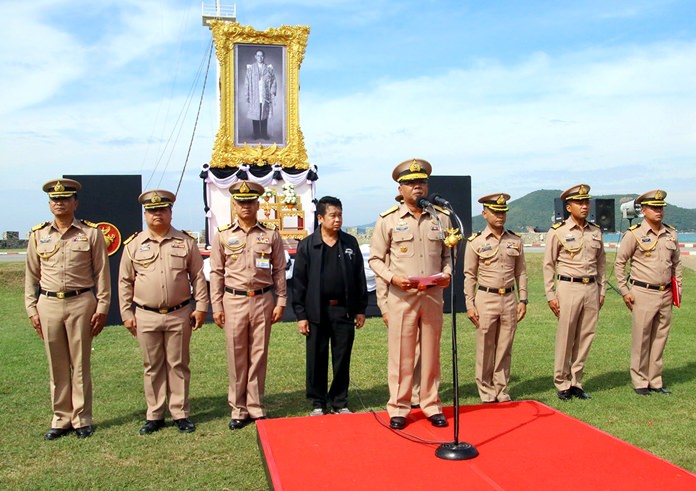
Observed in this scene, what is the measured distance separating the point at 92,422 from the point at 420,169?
130 inches

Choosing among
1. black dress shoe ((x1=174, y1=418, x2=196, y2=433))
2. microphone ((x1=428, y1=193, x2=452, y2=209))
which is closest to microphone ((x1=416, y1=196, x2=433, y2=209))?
microphone ((x1=428, y1=193, x2=452, y2=209))

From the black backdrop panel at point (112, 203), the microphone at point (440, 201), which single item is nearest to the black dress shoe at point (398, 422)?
the microphone at point (440, 201)

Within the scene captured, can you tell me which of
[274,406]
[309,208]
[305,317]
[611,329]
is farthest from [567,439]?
[309,208]

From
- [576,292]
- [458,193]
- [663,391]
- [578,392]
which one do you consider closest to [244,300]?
[576,292]

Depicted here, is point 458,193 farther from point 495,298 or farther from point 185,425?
point 185,425

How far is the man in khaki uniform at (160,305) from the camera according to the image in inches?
200

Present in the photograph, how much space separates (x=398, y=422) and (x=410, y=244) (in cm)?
124

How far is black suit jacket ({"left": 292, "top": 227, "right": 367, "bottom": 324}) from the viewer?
18.1 feet

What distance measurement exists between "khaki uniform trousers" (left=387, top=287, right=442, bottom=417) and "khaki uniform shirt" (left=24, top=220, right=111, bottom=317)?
223 centimetres

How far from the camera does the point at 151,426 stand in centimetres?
507

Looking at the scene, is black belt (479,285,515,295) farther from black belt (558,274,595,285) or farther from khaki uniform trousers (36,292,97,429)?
khaki uniform trousers (36,292,97,429)

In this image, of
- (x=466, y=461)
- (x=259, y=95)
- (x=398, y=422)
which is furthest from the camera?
(x=259, y=95)

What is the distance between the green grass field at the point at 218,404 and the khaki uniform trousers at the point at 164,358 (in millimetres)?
223

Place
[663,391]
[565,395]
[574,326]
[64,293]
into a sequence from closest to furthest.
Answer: [64,293], [565,395], [574,326], [663,391]
